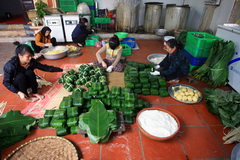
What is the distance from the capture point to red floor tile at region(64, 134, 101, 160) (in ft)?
6.57

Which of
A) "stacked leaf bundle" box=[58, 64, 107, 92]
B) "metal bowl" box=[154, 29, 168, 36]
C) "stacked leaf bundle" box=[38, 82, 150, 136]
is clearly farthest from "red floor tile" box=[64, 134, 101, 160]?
"metal bowl" box=[154, 29, 168, 36]

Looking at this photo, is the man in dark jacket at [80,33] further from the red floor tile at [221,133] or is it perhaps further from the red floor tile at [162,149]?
the red floor tile at [221,133]

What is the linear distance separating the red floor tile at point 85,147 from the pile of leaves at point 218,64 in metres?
3.29

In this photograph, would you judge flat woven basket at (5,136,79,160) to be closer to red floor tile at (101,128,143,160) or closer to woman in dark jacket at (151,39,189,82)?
red floor tile at (101,128,143,160)

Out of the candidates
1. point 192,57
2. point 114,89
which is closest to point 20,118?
point 114,89

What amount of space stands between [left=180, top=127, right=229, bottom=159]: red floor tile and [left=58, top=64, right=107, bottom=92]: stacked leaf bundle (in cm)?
189

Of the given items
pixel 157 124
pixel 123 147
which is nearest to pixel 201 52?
pixel 157 124

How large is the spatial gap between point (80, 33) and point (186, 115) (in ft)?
16.1

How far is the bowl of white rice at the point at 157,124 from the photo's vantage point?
207cm

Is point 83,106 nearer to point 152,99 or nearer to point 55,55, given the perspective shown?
point 152,99

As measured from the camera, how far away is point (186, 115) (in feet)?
9.02

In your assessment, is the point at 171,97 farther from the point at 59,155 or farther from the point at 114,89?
the point at 59,155

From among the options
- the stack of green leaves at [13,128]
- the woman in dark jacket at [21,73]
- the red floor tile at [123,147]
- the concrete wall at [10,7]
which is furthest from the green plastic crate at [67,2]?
the red floor tile at [123,147]

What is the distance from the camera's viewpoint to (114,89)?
2.67m
